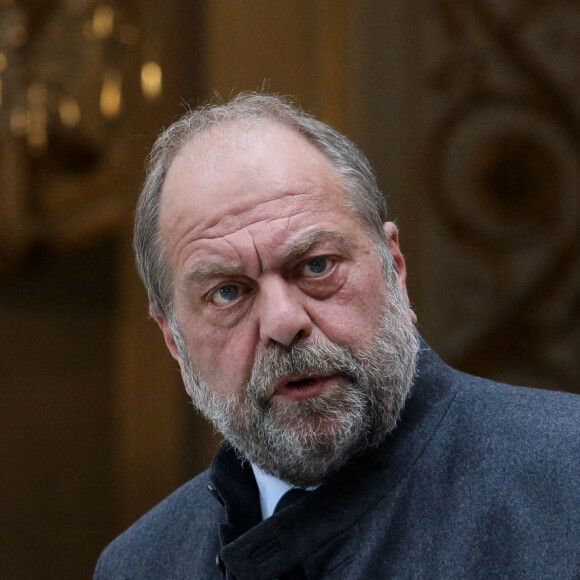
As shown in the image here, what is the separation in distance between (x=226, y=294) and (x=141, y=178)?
3184mm

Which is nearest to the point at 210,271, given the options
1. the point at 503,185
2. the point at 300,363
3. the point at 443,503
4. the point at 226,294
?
the point at 226,294

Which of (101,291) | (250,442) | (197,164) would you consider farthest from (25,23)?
Answer: (250,442)

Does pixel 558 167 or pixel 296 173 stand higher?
pixel 296 173

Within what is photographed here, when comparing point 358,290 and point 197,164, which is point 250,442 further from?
point 197,164

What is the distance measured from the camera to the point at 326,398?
1691 mm

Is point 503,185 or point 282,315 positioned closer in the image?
point 282,315

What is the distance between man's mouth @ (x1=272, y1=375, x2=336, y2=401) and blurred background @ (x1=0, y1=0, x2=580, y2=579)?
8.44ft

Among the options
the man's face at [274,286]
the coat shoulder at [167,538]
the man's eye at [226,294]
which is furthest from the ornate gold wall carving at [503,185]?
the man's eye at [226,294]

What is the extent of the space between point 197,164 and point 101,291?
364cm

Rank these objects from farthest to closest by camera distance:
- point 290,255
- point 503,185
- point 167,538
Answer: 1. point 503,185
2. point 167,538
3. point 290,255

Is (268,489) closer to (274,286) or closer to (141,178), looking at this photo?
(274,286)

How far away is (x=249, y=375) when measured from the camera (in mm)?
1758

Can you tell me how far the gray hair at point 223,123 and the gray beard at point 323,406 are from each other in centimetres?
25

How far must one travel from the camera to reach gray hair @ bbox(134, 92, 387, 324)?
190 cm
